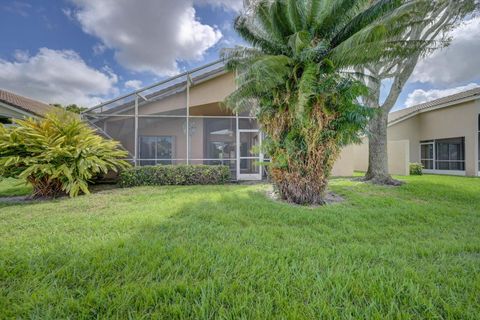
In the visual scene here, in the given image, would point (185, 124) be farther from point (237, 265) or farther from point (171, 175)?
point (237, 265)

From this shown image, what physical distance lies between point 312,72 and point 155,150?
8287 mm

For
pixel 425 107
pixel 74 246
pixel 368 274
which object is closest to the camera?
pixel 368 274

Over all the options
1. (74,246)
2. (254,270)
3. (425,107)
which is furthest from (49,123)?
(425,107)

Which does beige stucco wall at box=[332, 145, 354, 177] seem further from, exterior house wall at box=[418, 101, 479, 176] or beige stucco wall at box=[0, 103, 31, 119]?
beige stucco wall at box=[0, 103, 31, 119]

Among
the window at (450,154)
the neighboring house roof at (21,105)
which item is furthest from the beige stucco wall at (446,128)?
the neighboring house roof at (21,105)

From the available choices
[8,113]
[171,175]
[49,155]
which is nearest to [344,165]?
[171,175]

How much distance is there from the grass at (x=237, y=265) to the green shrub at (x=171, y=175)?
4159 mm

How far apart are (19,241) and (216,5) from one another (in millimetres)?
10724

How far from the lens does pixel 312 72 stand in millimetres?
5277

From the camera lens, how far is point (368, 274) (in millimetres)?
2312

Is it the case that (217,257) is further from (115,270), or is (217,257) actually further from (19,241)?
(19,241)

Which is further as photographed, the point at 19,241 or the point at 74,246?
the point at 19,241

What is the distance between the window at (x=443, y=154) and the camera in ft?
48.8

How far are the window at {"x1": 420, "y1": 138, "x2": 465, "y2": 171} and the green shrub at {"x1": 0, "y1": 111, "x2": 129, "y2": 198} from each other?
73.4 feet
